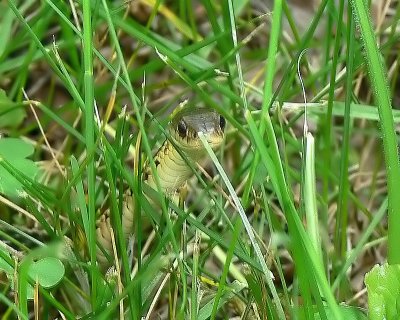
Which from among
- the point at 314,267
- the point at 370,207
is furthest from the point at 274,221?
the point at 370,207

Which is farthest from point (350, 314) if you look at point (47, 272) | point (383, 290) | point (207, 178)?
point (207, 178)

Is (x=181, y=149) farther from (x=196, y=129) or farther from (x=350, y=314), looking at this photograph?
(x=350, y=314)

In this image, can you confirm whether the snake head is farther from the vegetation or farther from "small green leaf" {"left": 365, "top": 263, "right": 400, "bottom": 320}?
Result: "small green leaf" {"left": 365, "top": 263, "right": 400, "bottom": 320}

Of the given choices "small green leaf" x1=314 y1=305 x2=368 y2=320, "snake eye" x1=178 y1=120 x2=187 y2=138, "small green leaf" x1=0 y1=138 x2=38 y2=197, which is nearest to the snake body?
"snake eye" x1=178 y1=120 x2=187 y2=138

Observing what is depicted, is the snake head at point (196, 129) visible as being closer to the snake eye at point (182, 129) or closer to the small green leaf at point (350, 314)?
the snake eye at point (182, 129)

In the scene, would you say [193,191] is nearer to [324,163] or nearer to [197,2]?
[324,163]

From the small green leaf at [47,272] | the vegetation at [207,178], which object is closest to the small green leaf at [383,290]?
the vegetation at [207,178]
